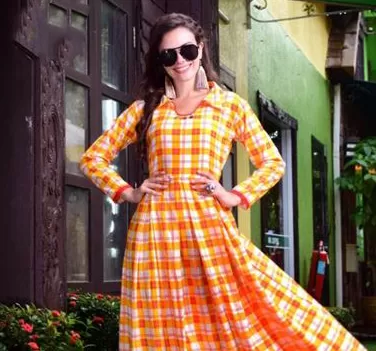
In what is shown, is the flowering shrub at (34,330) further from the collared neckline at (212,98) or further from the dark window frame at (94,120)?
the dark window frame at (94,120)

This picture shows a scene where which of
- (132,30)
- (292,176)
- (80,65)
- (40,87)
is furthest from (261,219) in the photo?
(40,87)

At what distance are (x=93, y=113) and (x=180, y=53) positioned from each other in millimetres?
2844

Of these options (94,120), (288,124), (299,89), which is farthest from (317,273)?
(94,120)

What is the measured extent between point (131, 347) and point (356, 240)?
11720 millimetres

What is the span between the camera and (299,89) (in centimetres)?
1208

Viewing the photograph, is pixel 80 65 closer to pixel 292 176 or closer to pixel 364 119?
pixel 292 176

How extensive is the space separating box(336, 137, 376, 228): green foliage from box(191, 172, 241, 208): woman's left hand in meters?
9.76

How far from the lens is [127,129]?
154 inches

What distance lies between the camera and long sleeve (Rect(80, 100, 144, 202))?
3830 mm

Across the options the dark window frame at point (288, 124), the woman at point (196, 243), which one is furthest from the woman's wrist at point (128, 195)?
the dark window frame at point (288, 124)

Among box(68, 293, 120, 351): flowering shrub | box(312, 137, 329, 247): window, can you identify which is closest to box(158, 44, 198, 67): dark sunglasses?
box(68, 293, 120, 351): flowering shrub

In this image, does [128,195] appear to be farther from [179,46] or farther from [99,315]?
[99,315]

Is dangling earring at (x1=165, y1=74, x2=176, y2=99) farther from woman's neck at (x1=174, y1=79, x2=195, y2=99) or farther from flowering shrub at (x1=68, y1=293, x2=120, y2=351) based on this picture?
flowering shrub at (x1=68, y1=293, x2=120, y2=351)

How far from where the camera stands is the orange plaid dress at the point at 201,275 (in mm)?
3629
